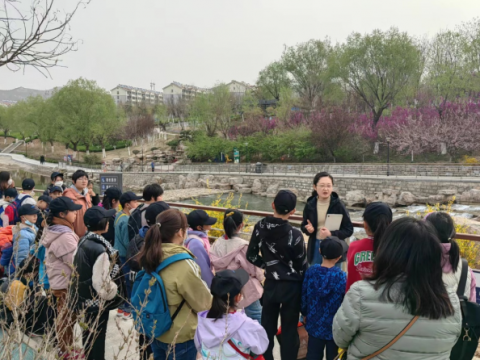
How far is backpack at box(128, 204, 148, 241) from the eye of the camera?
150 inches

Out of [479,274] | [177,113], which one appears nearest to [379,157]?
[479,274]

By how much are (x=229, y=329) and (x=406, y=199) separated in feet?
74.2

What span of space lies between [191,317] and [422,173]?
26.2 meters

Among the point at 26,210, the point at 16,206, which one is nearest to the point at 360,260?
the point at 26,210

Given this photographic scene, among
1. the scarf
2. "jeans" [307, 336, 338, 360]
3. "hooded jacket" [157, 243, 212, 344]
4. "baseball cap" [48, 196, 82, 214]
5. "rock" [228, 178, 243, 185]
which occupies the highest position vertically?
"baseball cap" [48, 196, 82, 214]

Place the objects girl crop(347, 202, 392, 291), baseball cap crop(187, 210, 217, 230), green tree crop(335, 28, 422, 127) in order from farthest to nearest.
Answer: green tree crop(335, 28, 422, 127)
baseball cap crop(187, 210, 217, 230)
girl crop(347, 202, 392, 291)

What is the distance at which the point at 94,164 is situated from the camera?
148 ft

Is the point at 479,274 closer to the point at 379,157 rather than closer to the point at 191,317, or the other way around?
the point at 191,317

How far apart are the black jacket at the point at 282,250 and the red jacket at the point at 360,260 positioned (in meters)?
0.40

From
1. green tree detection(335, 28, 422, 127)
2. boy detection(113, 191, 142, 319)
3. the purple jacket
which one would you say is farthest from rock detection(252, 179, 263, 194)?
the purple jacket

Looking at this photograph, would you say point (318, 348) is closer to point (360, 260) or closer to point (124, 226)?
point (360, 260)

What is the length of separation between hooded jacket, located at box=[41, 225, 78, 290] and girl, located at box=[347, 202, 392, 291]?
2333mm

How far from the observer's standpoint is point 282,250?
9.31ft

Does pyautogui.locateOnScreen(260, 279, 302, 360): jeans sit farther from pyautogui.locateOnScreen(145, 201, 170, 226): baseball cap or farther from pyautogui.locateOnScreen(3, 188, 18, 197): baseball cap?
pyautogui.locateOnScreen(3, 188, 18, 197): baseball cap
